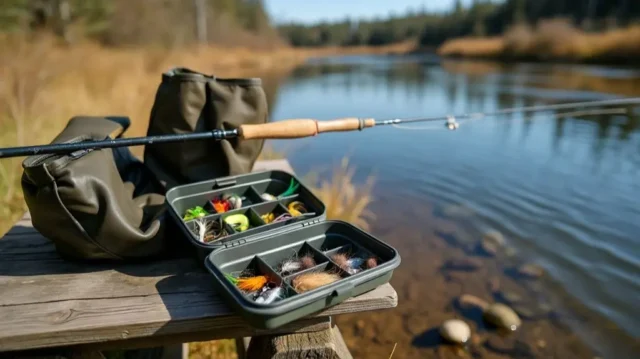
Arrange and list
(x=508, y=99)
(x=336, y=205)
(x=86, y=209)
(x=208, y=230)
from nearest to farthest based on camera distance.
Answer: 1. (x=86, y=209)
2. (x=208, y=230)
3. (x=336, y=205)
4. (x=508, y=99)

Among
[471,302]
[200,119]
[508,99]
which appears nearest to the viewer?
[200,119]

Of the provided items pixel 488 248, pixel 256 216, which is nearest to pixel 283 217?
pixel 256 216

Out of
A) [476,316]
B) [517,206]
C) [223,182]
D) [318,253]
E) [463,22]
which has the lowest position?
[476,316]

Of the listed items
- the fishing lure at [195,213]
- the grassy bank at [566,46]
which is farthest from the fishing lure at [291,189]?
the grassy bank at [566,46]

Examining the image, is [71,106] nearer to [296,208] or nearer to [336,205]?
[336,205]

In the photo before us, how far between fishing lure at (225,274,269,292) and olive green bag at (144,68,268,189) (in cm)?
96

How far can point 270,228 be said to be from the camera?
5.93 ft

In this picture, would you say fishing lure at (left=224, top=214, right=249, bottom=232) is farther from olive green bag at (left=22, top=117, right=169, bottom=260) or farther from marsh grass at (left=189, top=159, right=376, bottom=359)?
marsh grass at (left=189, top=159, right=376, bottom=359)

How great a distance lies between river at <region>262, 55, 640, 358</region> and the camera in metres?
3.55

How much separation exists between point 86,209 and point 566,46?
2953 cm

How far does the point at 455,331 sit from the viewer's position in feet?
10.9

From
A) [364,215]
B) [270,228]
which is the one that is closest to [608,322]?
[364,215]

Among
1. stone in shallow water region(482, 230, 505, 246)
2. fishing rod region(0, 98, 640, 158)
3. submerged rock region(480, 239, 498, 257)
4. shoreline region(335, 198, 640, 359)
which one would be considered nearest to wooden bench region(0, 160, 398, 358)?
fishing rod region(0, 98, 640, 158)

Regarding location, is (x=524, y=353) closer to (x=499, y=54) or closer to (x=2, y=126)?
(x=2, y=126)
